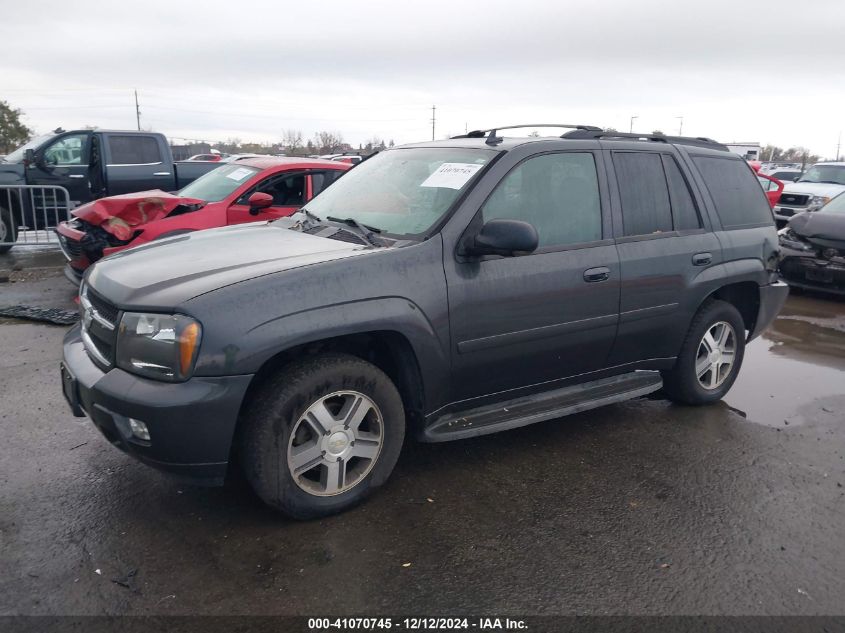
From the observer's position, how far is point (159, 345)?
2750 mm

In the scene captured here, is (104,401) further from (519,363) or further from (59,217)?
(59,217)

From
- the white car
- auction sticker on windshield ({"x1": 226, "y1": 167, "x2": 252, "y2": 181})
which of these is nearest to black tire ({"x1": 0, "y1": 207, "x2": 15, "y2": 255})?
auction sticker on windshield ({"x1": 226, "y1": 167, "x2": 252, "y2": 181})

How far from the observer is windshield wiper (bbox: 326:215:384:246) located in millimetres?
3466

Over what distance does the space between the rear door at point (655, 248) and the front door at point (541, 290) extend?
139 mm

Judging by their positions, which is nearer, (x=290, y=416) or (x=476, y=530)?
(x=290, y=416)

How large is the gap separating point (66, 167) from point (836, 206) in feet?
39.2

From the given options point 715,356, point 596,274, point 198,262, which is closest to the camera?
point 198,262

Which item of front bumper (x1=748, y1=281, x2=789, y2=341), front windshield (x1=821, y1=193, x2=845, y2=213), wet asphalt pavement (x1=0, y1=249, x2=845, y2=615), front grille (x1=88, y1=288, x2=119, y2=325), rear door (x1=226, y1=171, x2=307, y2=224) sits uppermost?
rear door (x1=226, y1=171, x2=307, y2=224)

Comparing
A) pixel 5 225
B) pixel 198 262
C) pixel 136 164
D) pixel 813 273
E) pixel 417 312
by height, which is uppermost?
pixel 136 164

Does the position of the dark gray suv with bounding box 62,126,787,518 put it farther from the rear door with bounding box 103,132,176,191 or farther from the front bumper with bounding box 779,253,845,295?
the rear door with bounding box 103,132,176,191

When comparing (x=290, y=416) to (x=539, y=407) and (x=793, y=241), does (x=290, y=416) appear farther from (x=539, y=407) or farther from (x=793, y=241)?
(x=793, y=241)

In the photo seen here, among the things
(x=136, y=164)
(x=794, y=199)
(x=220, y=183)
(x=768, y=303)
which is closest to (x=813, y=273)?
(x=768, y=303)

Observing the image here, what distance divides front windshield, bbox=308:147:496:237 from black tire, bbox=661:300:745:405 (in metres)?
1.95

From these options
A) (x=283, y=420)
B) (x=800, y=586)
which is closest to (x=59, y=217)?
(x=283, y=420)
